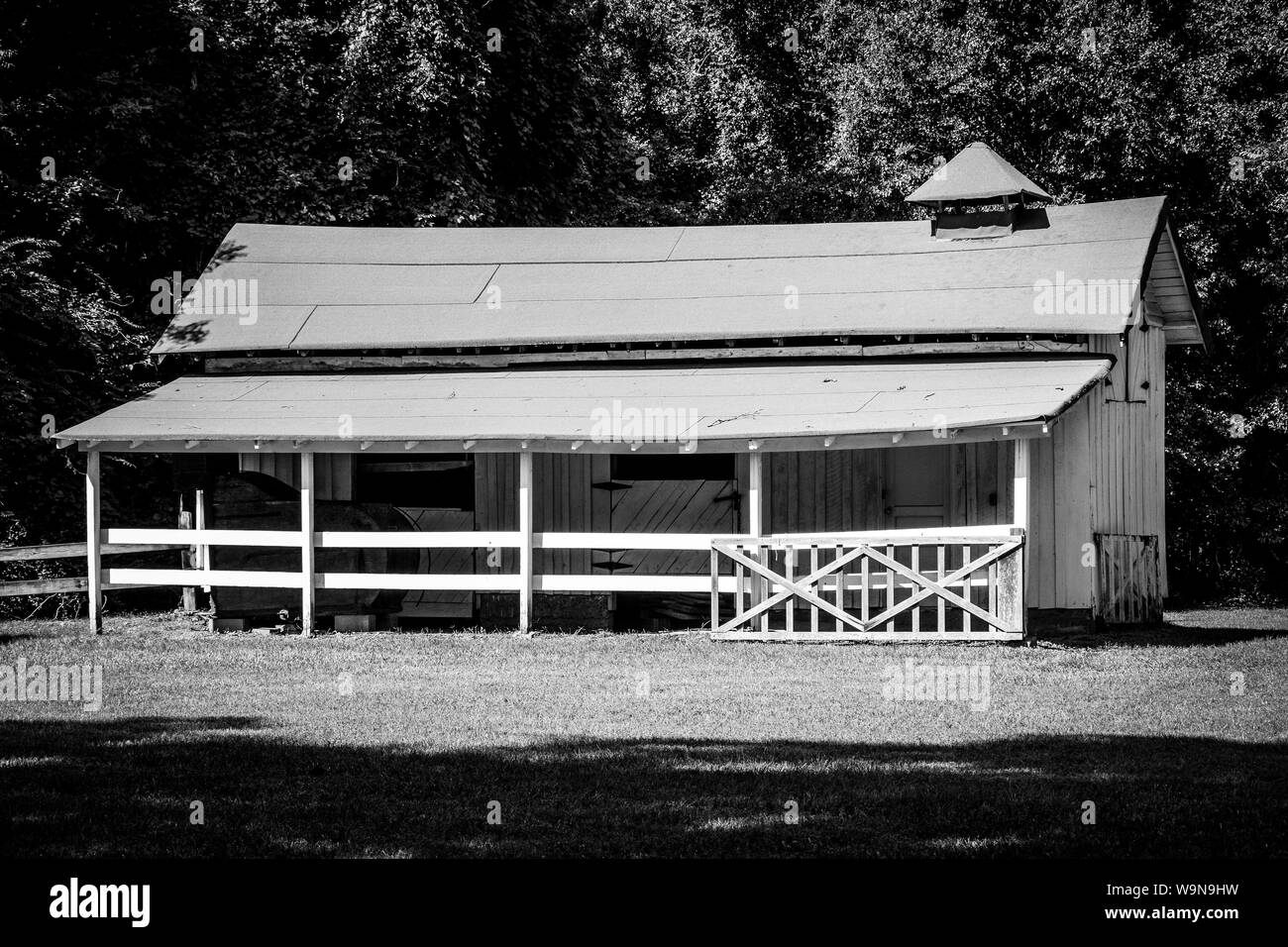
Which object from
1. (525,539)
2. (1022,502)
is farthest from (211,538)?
(1022,502)

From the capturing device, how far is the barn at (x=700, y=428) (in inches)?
673

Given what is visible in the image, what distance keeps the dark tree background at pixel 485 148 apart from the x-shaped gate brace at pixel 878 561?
1163 cm

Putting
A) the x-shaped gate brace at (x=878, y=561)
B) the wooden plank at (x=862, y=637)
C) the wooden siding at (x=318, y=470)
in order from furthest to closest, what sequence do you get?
the wooden siding at (x=318, y=470) < the wooden plank at (x=862, y=637) < the x-shaped gate brace at (x=878, y=561)

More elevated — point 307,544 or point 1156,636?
point 307,544

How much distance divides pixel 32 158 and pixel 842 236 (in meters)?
13.7

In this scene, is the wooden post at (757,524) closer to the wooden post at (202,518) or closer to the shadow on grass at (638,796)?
the shadow on grass at (638,796)

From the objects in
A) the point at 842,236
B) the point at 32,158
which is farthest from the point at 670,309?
the point at 32,158

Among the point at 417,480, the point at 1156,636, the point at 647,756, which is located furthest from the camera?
the point at 417,480

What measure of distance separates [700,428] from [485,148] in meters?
15.0

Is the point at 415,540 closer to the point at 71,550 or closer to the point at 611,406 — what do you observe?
the point at 611,406

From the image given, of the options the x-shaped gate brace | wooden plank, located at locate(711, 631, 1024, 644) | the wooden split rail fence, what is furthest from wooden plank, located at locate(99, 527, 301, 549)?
wooden plank, located at locate(711, 631, 1024, 644)

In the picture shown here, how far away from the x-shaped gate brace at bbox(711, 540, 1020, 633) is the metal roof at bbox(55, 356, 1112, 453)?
4.15ft

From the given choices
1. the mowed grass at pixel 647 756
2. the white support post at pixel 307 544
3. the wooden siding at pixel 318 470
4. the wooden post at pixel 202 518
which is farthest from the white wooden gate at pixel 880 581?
the wooden post at pixel 202 518

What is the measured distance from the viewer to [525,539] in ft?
58.3
